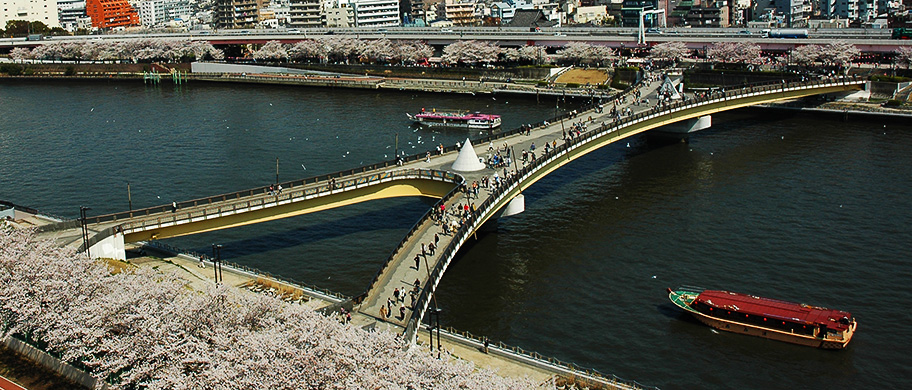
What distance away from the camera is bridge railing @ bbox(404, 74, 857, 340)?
3544 centimetres

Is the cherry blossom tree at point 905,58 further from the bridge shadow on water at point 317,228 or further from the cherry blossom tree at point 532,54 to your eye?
the bridge shadow on water at point 317,228

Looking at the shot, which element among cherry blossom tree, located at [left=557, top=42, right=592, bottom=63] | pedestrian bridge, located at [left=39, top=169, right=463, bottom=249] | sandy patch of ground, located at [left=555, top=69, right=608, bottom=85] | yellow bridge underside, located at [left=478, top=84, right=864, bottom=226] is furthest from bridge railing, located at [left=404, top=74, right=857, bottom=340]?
cherry blossom tree, located at [left=557, top=42, right=592, bottom=63]

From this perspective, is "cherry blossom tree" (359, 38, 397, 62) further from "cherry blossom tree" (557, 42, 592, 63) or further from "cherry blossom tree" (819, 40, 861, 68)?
"cherry blossom tree" (819, 40, 861, 68)

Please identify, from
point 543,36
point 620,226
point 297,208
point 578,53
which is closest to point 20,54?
point 543,36

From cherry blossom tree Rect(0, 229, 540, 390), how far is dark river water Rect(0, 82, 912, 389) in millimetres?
10779

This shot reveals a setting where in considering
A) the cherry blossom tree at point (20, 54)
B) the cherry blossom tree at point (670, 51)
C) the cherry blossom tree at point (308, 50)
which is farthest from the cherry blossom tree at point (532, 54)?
the cherry blossom tree at point (20, 54)

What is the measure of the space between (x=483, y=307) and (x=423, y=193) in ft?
39.5

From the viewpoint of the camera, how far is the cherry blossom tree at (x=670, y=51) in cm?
11431

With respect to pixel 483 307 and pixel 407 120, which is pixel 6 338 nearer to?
pixel 483 307

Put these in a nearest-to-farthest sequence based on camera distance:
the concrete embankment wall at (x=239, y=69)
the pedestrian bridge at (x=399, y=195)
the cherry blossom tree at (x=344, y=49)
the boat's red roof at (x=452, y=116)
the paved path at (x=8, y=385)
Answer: the paved path at (x=8, y=385) → the pedestrian bridge at (x=399, y=195) → the boat's red roof at (x=452, y=116) → the concrete embankment wall at (x=239, y=69) → the cherry blossom tree at (x=344, y=49)

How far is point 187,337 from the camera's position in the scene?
28.0 metres

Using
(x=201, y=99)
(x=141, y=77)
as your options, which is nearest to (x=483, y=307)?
(x=201, y=99)

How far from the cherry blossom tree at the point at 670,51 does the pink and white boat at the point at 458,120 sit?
117 ft

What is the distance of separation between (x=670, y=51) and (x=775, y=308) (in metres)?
80.7
